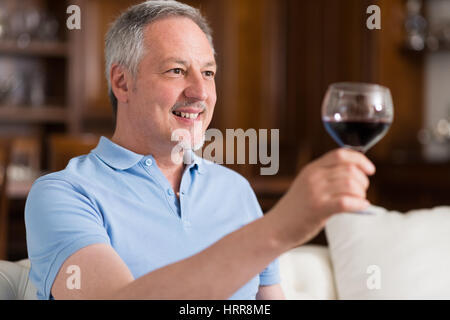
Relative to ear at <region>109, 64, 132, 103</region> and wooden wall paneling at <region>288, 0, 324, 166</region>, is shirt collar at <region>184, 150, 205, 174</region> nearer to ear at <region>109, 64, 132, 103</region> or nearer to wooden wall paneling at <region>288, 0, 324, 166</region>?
ear at <region>109, 64, 132, 103</region>

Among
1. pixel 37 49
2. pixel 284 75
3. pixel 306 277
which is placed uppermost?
pixel 37 49

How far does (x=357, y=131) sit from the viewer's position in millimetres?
738

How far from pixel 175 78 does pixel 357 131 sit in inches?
14.8

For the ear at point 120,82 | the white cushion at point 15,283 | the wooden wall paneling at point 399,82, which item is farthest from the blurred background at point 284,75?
the ear at point 120,82

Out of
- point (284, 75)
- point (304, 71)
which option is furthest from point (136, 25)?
point (284, 75)

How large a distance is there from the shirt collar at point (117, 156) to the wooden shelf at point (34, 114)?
3.17 m

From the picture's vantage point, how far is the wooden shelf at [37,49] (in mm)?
4000

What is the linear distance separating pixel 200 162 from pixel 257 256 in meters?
0.50

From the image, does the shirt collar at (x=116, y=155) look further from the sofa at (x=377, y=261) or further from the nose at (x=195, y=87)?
the sofa at (x=377, y=261)

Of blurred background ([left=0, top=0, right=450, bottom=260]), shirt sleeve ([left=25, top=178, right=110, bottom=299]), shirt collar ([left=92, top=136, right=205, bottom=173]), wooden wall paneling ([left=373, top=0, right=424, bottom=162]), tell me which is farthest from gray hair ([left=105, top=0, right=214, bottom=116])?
wooden wall paneling ([left=373, top=0, right=424, bottom=162])

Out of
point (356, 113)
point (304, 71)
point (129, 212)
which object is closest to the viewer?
point (356, 113)

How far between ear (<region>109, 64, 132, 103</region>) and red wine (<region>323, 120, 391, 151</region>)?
1.44ft

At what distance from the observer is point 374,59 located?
355cm

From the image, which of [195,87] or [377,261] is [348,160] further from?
[377,261]
